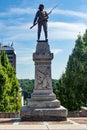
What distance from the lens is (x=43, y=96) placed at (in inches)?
989

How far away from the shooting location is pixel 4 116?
95.3ft

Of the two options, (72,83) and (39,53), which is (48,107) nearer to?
(39,53)

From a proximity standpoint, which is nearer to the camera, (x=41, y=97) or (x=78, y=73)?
(x=41, y=97)

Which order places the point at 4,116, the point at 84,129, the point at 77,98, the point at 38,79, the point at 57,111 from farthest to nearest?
the point at 77,98, the point at 4,116, the point at 38,79, the point at 57,111, the point at 84,129

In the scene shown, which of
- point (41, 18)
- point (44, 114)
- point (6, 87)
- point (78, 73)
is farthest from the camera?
point (6, 87)

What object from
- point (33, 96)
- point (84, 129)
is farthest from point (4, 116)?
point (84, 129)

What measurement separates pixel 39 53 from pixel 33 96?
2.80 meters

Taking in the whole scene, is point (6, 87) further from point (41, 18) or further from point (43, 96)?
point (43, 96)

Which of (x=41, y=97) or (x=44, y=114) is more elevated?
(x=41, y=97)

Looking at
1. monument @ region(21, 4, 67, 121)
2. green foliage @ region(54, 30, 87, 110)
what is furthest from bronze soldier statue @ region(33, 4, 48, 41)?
green foliage @ region(54, 30, 87, 110)

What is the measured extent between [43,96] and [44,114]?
1.53 metres

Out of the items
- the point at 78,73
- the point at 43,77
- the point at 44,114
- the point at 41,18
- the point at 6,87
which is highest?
the point at 41,18

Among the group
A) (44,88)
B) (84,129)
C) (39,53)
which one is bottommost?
(84,129)

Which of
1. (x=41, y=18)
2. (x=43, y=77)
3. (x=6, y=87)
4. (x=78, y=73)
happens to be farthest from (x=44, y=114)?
(x=6, y=87)
